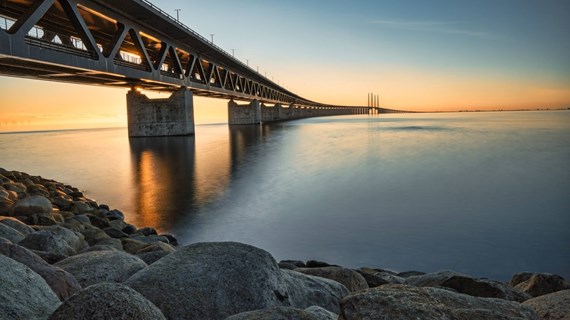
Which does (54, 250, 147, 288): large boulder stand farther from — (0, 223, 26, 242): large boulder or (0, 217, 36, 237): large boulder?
(0, 217, 36, 237): large boulder

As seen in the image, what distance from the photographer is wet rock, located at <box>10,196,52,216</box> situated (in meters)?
9.10

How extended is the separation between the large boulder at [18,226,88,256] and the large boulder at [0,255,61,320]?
93.0 inches

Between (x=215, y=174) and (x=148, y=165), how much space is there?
606 centimetres

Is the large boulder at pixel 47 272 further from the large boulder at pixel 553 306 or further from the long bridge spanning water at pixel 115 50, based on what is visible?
the long bridge spanning water at pixel 115 50

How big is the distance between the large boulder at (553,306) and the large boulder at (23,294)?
394cm

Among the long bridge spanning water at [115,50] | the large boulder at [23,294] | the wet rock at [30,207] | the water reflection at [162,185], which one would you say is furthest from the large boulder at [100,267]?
the long bridge spanning water at [115,50]

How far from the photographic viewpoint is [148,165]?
83.5 ft

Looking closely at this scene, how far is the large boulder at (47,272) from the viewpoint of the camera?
138 inches

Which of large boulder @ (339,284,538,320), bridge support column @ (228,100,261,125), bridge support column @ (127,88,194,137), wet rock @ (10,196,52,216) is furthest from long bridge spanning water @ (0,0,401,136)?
bridge support column @ (228,100,261,125)

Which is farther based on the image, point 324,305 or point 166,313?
point 324,305

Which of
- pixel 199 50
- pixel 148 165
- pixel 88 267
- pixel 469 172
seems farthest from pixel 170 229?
pixel 199 50

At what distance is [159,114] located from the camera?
4628 cm

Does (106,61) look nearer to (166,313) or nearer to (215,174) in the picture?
(215,174)

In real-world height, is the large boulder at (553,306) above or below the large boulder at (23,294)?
below
